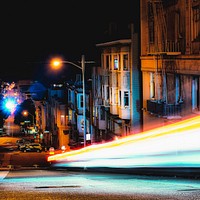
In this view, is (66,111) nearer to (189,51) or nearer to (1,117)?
(189,51)

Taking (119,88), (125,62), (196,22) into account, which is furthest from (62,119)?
(196,22)

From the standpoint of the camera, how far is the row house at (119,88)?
4234cm

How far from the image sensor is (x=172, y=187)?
14.8 m

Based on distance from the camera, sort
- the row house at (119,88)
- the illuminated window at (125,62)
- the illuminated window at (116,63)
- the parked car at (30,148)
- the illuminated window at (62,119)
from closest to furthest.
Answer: the row house at (119,88)
the illuminated window at (125,62)
the illuminated window at (116,63)
the parked car at (30,148)
the illuminated window at (62,119)

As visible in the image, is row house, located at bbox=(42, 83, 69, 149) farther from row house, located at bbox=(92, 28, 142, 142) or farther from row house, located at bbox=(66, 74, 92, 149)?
row house, located at bbox=(92, 28, 142, 142)

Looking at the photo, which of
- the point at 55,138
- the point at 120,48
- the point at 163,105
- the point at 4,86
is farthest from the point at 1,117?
the point at 163,105

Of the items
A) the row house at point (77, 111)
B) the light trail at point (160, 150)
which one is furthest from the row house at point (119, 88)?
the light trail at point (160, 150)

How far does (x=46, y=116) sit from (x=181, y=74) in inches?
2685

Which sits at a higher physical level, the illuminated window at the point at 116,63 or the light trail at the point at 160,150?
the illuminated window at the point at 116,63

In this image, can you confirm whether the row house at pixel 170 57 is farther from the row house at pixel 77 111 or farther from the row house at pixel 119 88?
the row house at pixel 77 111

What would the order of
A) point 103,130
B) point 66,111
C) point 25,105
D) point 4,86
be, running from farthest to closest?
point 4,86 → point 25,105 → point 66,111 → point 103,130

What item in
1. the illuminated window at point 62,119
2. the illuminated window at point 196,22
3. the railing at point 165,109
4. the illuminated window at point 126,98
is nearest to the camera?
the illuminated window at point 196,22

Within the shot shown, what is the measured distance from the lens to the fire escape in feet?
108

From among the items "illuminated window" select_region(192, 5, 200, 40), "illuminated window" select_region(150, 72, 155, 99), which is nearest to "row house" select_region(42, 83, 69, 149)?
"illuminated window" select_region(150, 72, 155, 99)
